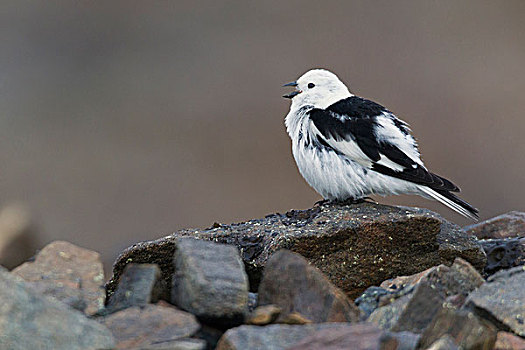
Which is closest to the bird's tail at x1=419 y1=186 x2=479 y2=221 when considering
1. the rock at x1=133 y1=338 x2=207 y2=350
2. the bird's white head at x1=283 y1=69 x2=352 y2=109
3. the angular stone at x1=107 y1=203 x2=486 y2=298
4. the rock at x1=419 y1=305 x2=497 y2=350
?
the angular stone at x1=107 y1=203 x2=486 y2=298

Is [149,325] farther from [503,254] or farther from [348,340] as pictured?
[503,254]

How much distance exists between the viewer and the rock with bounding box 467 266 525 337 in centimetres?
255

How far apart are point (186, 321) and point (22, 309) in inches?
22.3

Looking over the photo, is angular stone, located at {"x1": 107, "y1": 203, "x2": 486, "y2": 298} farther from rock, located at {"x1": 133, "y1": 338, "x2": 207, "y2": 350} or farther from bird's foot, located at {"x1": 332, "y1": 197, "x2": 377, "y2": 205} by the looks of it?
rock, located at {"x1": 133, "y1": 338, "x2": 207, "y2": 350}

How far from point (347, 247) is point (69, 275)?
71.8 inches

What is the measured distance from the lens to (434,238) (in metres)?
4.11

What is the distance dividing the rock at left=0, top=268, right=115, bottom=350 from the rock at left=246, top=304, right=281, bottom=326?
54cm

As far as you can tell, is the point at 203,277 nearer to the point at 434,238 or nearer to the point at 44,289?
the point at 44,289

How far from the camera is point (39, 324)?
83.9 inches

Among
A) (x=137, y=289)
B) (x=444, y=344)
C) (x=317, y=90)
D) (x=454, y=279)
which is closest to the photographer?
(x=444, y=344)

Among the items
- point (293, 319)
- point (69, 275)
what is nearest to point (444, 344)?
point (293, 319)

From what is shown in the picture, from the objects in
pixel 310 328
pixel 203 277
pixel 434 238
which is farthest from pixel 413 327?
pixel 434 238

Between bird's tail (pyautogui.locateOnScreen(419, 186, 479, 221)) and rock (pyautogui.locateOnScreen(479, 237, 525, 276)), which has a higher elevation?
bird's tail (pyautogui.locateOnScreen(419, 186, 479, 221))

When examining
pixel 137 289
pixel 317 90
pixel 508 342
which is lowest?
pixel 508 342
